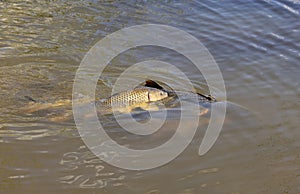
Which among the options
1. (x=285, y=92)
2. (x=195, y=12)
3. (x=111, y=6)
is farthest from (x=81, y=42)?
(x=285, y=92)

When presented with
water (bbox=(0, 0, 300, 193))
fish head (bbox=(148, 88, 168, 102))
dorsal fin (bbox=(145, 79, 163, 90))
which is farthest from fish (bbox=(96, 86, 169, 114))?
water (bbox=(0, 0, 300, 193))

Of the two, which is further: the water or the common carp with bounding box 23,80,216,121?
the common carp with bounding box 23,80,216,121

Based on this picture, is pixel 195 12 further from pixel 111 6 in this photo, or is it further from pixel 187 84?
pixel 187 84

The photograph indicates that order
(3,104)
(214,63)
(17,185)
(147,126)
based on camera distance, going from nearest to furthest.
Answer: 1. (17,185)
2. (147,126)
3. (3,104)
4. (214,63)

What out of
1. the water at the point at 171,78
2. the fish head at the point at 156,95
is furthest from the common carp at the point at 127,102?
the water at the point at 171,78

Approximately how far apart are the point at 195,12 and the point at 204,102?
140 inches

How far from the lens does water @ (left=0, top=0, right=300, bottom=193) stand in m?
4.09

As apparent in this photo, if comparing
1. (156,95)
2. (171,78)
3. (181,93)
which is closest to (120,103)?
(156,95)

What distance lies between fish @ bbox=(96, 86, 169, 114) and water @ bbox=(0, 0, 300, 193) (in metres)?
0.36

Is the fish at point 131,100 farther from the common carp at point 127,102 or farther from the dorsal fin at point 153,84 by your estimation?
the dorsal fin at point 153,84

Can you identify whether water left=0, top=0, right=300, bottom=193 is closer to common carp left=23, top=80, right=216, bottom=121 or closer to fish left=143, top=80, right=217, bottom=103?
common carp left=23, top=80, right=216, bottom=121

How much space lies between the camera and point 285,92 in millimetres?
5777

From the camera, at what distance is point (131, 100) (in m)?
5.34

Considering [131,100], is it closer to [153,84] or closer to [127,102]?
[127,102]
